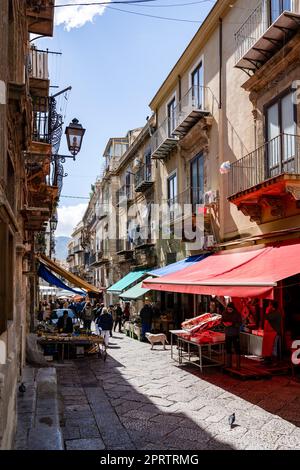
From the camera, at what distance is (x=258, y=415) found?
7.27 metres

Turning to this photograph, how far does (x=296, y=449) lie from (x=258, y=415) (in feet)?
4.99

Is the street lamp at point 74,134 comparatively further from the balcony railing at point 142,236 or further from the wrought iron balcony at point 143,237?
the balcony railing at point 142,236

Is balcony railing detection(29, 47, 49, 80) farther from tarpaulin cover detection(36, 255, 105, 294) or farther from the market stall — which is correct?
tarpaulin cover detection(36, 255, 105, 294)

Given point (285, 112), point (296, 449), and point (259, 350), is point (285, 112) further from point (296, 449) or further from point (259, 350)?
point (296, 449)

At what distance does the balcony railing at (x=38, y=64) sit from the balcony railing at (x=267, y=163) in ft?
19.4

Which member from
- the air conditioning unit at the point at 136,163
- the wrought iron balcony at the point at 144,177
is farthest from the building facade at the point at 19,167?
the air conditioning unit at the point at 136,163

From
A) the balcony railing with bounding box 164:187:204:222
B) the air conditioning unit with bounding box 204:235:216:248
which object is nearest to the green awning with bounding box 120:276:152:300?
the balcony railing with bounding box 164:187:204:222

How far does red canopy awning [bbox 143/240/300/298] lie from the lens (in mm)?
7796

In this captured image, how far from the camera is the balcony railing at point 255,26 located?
11.8 m

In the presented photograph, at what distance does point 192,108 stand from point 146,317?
8.48 m

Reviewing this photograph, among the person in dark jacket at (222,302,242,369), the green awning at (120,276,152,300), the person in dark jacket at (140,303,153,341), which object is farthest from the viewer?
the green awning at (120,276,152,300)

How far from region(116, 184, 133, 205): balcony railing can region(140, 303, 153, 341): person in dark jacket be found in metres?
12.0

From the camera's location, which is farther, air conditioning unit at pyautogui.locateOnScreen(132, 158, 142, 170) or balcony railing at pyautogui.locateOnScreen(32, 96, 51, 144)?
air conditioning unit at pyautogui.locateOnScreen(132, 158, 142, 170)
